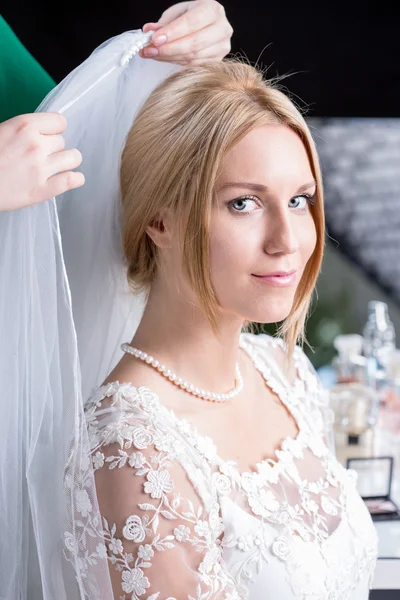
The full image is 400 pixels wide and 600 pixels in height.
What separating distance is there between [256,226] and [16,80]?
23.3 inches

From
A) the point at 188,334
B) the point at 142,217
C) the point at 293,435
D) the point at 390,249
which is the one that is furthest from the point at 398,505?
the point at 390,249

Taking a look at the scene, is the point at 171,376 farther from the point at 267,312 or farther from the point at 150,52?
the point at 150,52

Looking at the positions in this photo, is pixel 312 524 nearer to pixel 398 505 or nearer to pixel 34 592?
pixel 34 592

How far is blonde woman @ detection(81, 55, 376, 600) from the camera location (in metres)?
1.30

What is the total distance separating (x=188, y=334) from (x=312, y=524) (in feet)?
1.31

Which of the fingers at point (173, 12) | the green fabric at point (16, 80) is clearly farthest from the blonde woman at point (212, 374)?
the green fabric at point (16, 80)

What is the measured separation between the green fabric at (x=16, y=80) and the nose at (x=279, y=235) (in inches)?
22.2

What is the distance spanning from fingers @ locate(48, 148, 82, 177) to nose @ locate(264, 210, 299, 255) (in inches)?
13.8

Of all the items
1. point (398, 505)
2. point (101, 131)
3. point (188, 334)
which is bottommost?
point (398, 505)

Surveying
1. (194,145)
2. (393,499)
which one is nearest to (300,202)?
(194,145)

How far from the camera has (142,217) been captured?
1484 mm

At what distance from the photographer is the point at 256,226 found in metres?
1.41

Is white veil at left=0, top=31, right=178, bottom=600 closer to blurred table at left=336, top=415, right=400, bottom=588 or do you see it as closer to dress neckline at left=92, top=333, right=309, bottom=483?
dress neckline at left=92, top=333, right=309, bottom=483

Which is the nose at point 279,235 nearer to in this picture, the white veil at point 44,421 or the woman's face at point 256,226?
the woman's face at point 256,226
